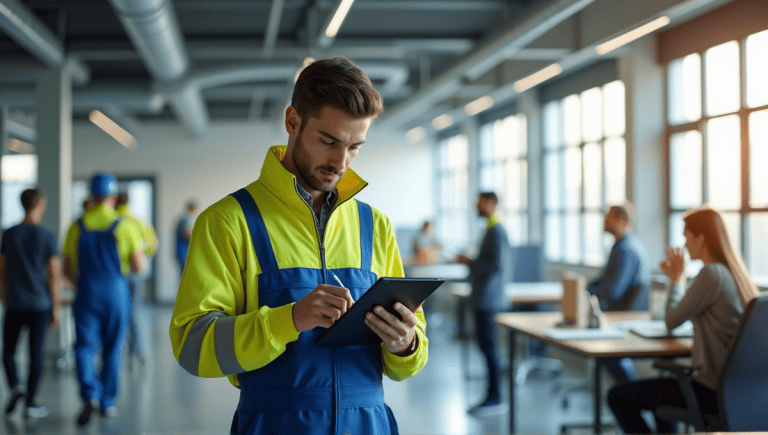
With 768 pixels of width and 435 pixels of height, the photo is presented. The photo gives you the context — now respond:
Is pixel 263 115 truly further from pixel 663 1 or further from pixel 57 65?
pixel 663 1

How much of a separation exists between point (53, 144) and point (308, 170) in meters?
7.01

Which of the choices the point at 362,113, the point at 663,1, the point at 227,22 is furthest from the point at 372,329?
the point at 227,22

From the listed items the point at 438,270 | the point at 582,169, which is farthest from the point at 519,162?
the point at 438,270

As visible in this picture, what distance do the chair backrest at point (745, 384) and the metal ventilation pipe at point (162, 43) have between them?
420 cm

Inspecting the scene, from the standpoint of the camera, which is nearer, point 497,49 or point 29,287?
point 29,287

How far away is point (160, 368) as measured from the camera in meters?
7.34

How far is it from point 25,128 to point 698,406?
12.1m

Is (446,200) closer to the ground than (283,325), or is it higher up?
higher up

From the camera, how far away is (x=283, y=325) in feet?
4.43

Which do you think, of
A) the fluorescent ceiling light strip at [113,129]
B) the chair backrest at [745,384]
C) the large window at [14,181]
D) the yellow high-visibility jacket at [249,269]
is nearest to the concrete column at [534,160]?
the chair backrest at [745,384]

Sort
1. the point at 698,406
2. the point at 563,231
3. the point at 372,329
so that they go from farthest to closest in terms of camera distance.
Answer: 1. the point at 563,231
2. the point at 698,406
3. the point at 372,329

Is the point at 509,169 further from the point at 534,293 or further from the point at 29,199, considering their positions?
the point at 29,199

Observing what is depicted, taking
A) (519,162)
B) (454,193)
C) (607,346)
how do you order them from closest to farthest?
(607,346)
(519,162)
(454,193)

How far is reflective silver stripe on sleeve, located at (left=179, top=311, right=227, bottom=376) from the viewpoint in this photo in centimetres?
138
